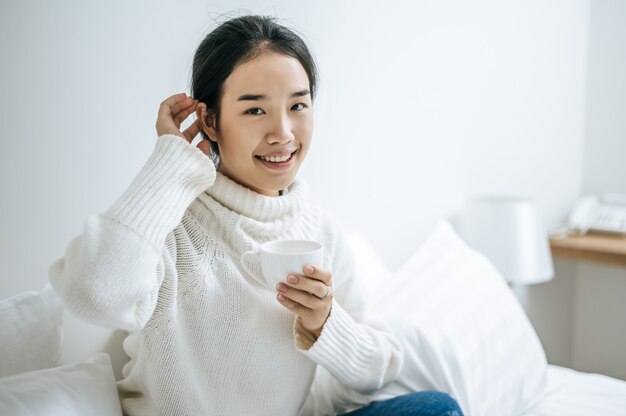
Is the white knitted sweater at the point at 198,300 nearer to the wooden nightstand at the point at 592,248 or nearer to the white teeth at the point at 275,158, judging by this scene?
the white teeth at the point at 275,158

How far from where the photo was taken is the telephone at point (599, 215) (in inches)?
89.7

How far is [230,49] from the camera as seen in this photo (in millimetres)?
958

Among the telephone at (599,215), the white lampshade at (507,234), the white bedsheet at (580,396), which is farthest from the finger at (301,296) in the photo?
the telephone at (599,215)

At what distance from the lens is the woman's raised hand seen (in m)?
0.91

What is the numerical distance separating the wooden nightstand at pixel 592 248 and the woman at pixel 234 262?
1277 mm

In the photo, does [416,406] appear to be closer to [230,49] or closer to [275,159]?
[275,159]

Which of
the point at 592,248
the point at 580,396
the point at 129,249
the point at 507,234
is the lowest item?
the point at 580,396

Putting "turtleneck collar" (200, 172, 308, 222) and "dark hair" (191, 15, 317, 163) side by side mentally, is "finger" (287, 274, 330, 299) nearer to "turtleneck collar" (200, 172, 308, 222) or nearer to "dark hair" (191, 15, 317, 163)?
"turtleneck collar" (200, 172, 308, 222)

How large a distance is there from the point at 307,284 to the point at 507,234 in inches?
48.9

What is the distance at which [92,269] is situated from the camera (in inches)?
30.3

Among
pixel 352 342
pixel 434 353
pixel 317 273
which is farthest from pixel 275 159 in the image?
pixel 434 353

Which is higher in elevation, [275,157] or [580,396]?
[275,157]

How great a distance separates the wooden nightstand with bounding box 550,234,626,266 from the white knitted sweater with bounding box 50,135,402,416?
1.30 meters

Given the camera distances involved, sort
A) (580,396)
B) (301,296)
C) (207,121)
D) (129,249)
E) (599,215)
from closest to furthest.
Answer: (129,249) < (301,296) < (207,121) < (580,396) < (599,215)
